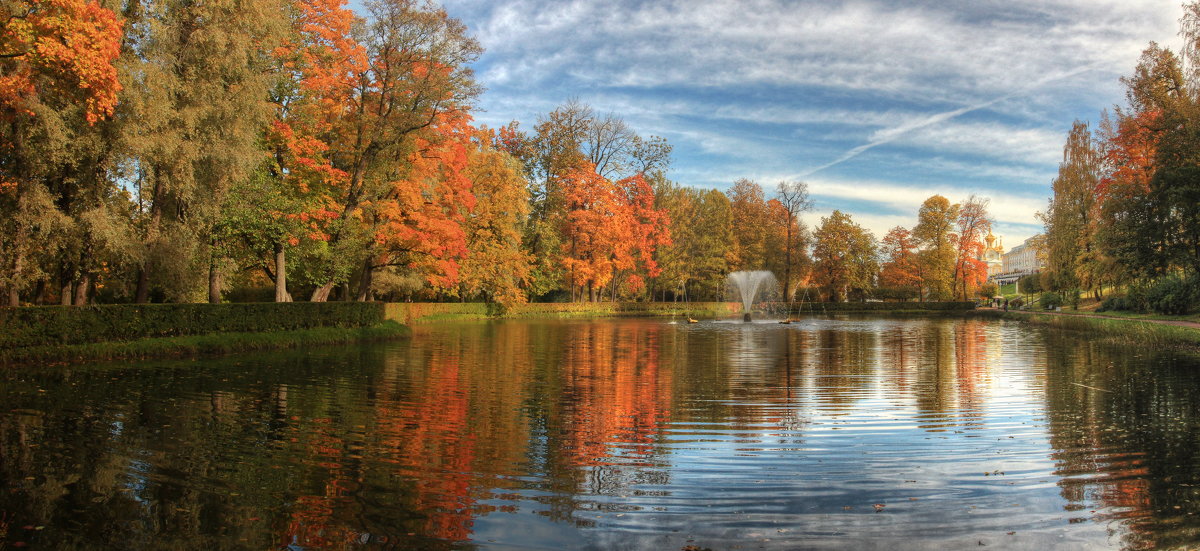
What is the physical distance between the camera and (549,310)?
50219 millimetres

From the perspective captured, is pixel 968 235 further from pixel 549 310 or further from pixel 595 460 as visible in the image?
pixel 595 460

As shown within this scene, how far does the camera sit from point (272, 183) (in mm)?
24531

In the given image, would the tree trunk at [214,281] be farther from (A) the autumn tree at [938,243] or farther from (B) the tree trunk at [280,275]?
(A) the autumn tree at [938,243]

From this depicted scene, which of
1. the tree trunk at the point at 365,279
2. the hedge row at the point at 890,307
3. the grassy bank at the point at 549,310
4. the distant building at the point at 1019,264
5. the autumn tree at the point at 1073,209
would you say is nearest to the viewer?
the tree trunk at the point at 365,279

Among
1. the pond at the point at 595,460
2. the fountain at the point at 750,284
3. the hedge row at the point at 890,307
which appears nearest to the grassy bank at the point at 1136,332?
the pond at the point at 595,460

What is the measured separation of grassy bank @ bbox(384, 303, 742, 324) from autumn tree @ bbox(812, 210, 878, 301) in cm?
1343

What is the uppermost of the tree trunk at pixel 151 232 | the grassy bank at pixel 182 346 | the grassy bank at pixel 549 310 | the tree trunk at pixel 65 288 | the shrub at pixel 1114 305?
the tree trunk at pixel 151 232

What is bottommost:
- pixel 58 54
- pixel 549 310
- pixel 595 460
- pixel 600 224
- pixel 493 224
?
pixel 595 460

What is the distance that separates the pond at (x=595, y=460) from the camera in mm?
4941

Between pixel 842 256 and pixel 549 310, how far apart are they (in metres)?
→ 32.9

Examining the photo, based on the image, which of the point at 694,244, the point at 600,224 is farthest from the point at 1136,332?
the point at 694,244

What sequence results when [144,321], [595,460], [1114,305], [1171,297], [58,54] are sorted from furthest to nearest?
[1114,305] → [1171,297] → [144,321] → [58,54] → [595,460]

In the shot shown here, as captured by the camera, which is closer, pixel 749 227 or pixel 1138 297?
pixel 1138 297

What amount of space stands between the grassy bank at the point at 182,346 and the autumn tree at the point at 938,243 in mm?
62551
